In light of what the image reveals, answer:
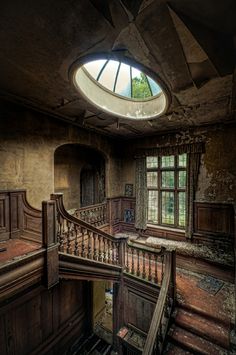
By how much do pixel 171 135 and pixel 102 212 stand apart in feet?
11.0

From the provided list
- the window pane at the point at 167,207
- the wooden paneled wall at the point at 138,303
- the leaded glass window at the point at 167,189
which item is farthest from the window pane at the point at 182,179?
the wooden paneled wall at the point at 138,303

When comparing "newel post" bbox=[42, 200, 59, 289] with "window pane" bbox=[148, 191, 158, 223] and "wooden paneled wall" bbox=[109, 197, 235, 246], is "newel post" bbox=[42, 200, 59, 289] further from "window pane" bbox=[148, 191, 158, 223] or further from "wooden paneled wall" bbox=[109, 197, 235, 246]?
"window pane" bbox=[148, 191, 158, 223]

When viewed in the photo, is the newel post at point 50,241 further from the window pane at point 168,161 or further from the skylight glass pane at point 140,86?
the window pane at point 168,161

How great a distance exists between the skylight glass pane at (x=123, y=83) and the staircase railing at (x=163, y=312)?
3805 mm

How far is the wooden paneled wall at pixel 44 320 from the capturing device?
3289 millimetres

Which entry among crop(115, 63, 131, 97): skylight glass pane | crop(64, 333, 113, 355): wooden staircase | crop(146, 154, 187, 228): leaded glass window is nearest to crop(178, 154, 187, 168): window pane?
crop(146, 154, 187, 228): leaded glass window

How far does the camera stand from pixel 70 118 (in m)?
4.47

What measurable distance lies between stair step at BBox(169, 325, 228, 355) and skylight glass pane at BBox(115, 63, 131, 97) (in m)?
5.03

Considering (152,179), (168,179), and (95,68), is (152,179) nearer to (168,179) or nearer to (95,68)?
(168,179)

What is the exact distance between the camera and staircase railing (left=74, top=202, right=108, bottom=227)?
5015 millimetres

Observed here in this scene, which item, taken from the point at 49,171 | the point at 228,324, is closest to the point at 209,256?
the point at 228,324

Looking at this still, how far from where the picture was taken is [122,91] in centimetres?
432

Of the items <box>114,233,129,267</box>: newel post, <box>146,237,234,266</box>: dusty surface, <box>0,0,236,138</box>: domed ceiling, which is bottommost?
<box>146,237,234,266</box>: dusty surface

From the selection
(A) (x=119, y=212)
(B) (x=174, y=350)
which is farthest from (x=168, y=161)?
(B) (x=174, y=350)
